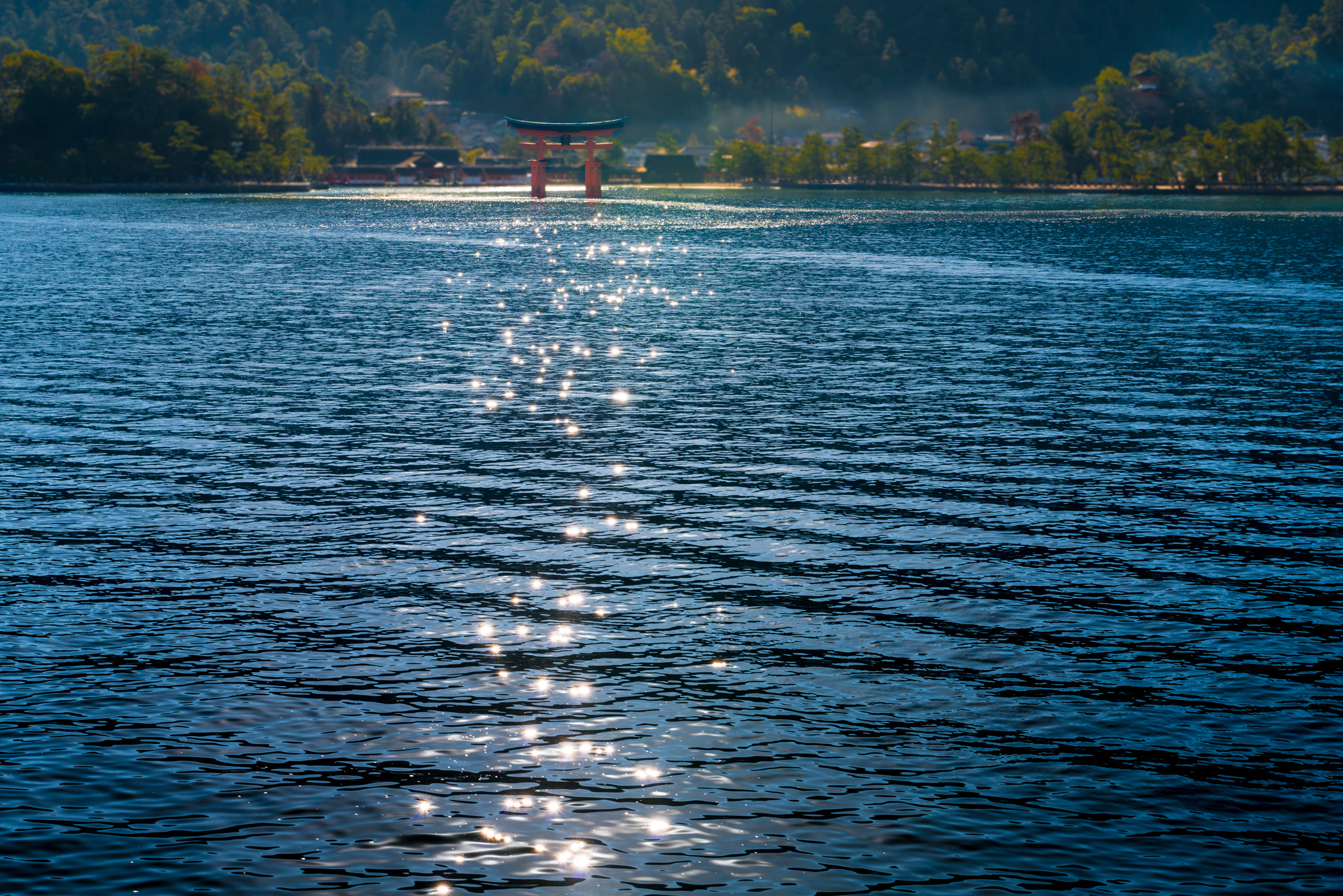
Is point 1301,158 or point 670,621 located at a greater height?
point 1301,158

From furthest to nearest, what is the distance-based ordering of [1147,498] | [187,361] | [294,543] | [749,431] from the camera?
[187,361] → [749,431] → [1147,498] → [294,543]

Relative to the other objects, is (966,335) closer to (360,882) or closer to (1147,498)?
(1147,498)

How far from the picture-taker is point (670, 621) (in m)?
16.5

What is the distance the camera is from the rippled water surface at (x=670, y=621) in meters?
10.8

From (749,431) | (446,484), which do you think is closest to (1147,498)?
(749,431)

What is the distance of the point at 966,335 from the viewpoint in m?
48.1

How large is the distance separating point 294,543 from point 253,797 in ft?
29.3

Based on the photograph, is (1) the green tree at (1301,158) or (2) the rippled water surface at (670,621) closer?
(2) the rippled water surface at (670,621)

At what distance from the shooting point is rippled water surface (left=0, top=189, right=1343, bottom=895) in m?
10.8

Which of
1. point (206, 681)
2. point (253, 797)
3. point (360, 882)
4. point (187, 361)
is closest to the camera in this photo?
point (360, 882)

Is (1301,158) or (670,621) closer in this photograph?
(670,621)

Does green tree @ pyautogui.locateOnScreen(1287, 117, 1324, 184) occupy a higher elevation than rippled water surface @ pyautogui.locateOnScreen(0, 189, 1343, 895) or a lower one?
higher

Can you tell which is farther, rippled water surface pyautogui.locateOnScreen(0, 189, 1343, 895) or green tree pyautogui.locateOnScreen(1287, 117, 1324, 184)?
green tree pyautogui.locateOnScreen(1287, 117, 1324, 184)

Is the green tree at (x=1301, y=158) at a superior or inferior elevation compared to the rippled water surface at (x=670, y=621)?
superior
